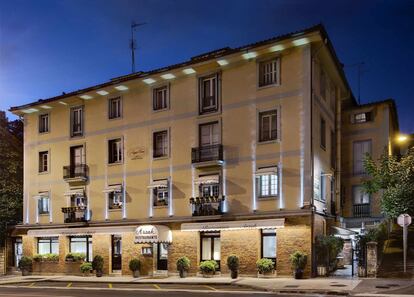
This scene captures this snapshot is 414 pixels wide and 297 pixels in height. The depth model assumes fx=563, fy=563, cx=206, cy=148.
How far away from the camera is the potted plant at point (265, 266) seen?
1166 inches

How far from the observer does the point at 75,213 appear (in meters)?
39.2

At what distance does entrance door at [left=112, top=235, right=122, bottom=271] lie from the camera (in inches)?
1455

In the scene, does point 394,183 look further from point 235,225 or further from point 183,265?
point 183,265

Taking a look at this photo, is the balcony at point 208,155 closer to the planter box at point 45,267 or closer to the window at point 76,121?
the window at point 76,121

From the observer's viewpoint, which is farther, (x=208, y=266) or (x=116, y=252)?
(x=116, y=252)

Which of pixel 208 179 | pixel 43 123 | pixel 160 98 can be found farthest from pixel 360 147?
pixel 43 123

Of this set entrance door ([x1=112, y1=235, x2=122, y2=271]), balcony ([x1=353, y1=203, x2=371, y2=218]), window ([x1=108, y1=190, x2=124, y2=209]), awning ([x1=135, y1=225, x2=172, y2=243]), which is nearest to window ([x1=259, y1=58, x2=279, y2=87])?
awning ([x1=135, y1=225, x2=172, y2=243])

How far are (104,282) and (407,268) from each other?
672 inches

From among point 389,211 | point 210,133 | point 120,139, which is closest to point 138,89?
point 120,139

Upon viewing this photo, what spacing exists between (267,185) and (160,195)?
778 centimetres

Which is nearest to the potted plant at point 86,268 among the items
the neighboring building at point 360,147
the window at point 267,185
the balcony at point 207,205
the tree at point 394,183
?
the balcony at point 207,205

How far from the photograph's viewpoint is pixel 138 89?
122ft

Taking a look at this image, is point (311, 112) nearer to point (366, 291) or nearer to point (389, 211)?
point (389, 211)

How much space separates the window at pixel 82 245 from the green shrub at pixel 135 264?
4696mm
